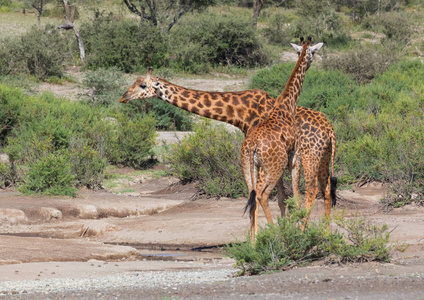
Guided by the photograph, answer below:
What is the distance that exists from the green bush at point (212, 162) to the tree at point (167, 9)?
69.1 ft

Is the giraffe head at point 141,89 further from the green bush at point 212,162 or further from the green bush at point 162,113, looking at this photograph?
the green bush at point 162,113

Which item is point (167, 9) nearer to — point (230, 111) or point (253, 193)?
point (230, 111)

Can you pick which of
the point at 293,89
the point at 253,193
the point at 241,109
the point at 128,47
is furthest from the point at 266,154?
the point at 128,47

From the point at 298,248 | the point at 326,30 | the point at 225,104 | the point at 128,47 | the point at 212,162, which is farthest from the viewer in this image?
the point at 326,30

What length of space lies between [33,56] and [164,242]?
63.6 feet

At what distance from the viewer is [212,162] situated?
13312 millimetres

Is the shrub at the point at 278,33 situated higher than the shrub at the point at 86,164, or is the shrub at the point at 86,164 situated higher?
the shrub at the point at 278,33

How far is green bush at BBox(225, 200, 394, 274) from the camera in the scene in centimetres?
688

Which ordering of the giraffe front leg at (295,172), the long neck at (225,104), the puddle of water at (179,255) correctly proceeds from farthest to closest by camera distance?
the puddle of water at (179,255)
the long neck at (225,104)
the giraffe front leg at (295,172)

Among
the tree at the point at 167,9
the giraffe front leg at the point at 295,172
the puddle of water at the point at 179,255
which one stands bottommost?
the puddle of water at the point at 179,255

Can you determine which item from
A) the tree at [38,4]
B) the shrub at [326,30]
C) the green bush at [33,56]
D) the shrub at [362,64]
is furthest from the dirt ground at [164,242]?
the tree at [38,4]

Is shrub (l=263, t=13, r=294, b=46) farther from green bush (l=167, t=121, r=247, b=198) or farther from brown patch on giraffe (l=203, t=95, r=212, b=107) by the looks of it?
brown patch on giraffe (l=203, t=95, r=212, b=107)

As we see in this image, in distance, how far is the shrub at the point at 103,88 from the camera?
22.2 meters

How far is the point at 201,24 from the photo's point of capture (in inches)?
1382
